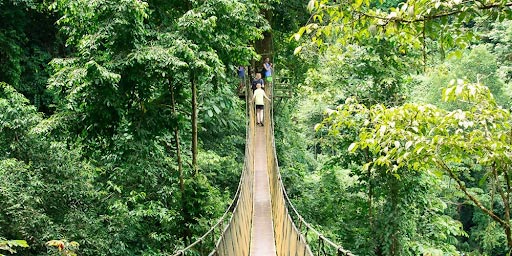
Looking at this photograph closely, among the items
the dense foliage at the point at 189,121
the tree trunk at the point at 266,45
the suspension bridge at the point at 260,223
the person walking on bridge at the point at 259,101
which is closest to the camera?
the dense foliage at the point at 189,121

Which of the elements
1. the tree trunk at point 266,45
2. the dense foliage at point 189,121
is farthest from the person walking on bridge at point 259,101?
the tree trunk at point 266,45

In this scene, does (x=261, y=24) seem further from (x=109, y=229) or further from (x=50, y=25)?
(x=109, y=229)

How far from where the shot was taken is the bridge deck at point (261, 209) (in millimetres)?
5305

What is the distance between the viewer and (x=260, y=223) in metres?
6.04

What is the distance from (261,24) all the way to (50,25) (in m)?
3.95

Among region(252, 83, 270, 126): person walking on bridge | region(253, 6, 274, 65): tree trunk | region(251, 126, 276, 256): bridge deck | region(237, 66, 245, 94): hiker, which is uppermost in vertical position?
region(253, 6, 274, 65): tree trunk

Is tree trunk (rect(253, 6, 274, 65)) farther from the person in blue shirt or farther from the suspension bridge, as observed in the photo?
the suspension bridge

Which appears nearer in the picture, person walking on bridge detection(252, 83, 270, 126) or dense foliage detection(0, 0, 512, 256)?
dense foliage detection(0, 0, 512, 256)

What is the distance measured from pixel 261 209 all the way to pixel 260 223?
1.59 ft

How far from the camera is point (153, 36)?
4.91 meters

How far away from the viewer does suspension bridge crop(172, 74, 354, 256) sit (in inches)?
141

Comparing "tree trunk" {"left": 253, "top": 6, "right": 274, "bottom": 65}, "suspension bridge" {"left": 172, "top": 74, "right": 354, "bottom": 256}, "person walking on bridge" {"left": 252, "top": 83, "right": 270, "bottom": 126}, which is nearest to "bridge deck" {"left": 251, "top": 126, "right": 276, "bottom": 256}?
"suspension bridge" {"left": 172, "top": 74, "right": 354, "bottom": 256}

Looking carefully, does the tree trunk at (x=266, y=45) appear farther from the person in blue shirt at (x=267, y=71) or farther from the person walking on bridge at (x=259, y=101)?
the person walking on bridge at (x=259, y=101)

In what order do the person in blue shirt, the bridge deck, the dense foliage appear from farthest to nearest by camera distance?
the person in blue shirt < the bridge deck < the dense foliage
